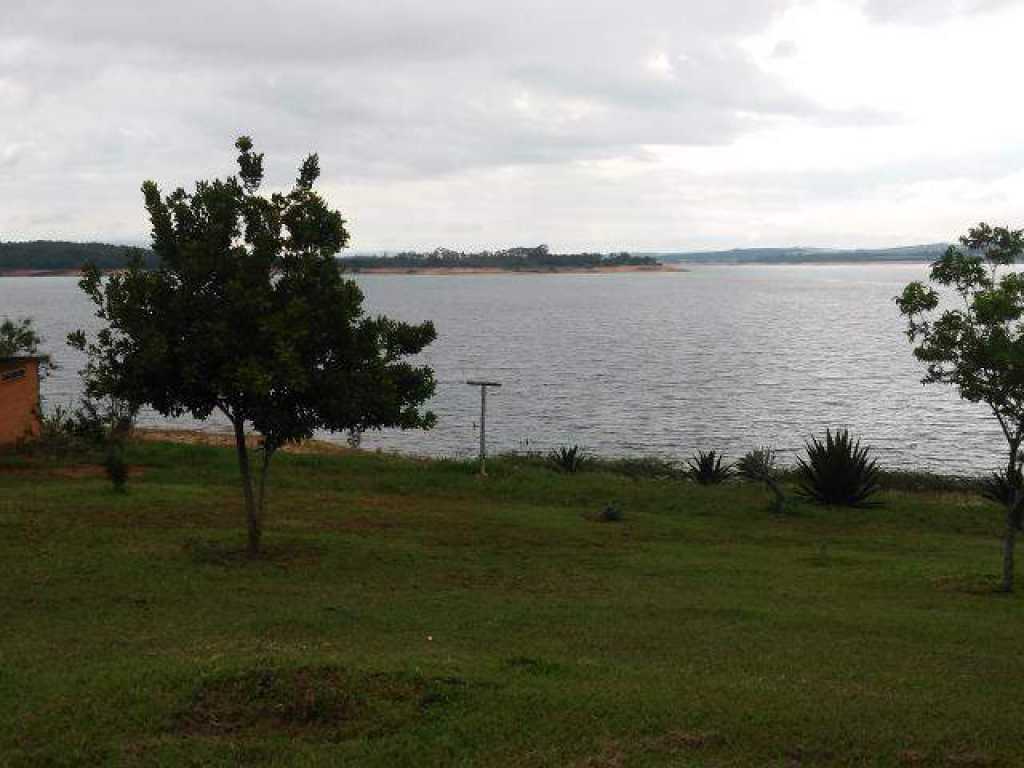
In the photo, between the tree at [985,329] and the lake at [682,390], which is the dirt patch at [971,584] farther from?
the lake at [682,390]

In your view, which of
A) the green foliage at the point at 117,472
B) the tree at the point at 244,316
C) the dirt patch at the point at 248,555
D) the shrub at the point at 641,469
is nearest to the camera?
the tree at the point at 244,316

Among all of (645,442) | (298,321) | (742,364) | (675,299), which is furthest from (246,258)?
(675,299)

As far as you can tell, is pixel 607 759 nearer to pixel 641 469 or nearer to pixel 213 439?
pixel 641 469

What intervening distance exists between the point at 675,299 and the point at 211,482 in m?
162

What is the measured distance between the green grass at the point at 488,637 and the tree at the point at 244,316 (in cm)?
230

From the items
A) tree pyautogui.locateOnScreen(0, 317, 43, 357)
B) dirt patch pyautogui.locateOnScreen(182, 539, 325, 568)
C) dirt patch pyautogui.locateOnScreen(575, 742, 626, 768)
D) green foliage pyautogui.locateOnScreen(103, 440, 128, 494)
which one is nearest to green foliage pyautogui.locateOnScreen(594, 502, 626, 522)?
dirt patch pyautogui.locateOnScreen(182, 539, 325, 568)

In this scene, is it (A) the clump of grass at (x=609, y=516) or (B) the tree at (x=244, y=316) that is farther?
(A) the clump of grass at (x=609, y=516)

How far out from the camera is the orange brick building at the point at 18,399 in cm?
2681

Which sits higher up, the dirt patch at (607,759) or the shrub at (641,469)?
the dirt patch at (607,759)

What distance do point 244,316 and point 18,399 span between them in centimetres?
1712

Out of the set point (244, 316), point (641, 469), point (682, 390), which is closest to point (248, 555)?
point (244, 316)

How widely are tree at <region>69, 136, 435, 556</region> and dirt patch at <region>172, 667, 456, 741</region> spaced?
5.51 m

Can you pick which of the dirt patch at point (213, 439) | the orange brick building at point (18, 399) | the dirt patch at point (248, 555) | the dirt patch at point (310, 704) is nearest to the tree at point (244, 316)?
the dirt patch at point (248, 555)

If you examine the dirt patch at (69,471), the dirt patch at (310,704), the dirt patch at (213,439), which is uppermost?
the dirt patch at (310,704)
